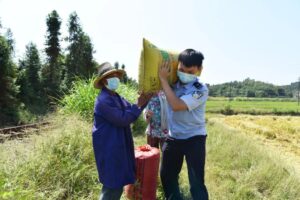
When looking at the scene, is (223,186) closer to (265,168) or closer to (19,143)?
(265,168)

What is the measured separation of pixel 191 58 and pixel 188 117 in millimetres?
613

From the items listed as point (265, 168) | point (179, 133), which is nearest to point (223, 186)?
point (265, 168)

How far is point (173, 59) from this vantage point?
3838mm

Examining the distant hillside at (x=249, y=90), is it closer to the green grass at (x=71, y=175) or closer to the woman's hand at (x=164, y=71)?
the green grass at (x=71, y=175)

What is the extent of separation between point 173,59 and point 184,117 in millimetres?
606

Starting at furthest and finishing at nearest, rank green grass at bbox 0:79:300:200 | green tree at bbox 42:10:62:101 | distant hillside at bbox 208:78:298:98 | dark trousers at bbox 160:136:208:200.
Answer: distant hillside at bbox 208:78:298:98 → green tree at bbox 42:10:62:101 → green grass at bbox 0:79:300:200 → dark trousers at bbox 160:136:208:200

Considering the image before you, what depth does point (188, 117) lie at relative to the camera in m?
3.89

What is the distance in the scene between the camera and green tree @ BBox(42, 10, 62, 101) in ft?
101

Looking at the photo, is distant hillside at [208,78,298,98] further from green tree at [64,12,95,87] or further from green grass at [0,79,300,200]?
green grass at [0,79,300,200]

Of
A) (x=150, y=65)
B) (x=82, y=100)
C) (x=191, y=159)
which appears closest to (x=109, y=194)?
(x=191, y=159)

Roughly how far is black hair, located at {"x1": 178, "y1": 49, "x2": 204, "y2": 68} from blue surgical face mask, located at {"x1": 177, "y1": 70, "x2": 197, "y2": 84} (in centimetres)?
12

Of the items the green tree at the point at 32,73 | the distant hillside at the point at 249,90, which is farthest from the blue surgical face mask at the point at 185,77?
the distant hillside at the point at 249,90

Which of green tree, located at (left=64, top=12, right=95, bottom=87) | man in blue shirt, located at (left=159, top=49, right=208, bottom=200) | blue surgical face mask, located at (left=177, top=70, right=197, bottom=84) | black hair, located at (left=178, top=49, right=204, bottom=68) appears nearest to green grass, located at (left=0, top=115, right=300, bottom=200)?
man in blue shirt, located at (left=159, top=49, right=208, bottom=200)

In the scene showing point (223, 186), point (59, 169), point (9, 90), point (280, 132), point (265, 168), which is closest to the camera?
point (59, 169)
